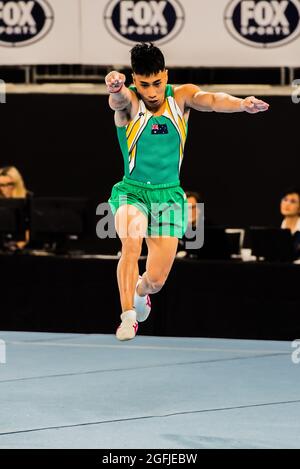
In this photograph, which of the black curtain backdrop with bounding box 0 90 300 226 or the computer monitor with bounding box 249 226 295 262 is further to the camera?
the black curtain backdrop with bounding box 0 90 300 226

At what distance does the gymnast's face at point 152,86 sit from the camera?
22.2ft

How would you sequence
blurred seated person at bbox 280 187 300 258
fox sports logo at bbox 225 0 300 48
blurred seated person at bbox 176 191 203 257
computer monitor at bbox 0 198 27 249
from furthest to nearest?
blurred seated person at bbox 280 187 300 258 < computer monitor at bbox 0 198 27 249 < blurred seated person at bbox 176 191 203 257 < fox sports logo at bbox 225 0 300 48

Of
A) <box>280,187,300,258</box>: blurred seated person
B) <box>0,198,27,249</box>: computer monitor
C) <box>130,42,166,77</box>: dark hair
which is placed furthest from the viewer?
<box>280,187,300,258</box>: blurred seated person

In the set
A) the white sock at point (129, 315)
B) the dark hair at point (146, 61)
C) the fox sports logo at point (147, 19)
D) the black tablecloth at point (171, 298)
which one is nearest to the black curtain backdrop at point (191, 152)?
the black tablecloth at point (171, 298)

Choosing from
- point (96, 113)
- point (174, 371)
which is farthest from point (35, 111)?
point (174, 371)

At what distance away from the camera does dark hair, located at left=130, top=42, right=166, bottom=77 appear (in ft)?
22.0

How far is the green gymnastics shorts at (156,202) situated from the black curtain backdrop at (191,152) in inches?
289

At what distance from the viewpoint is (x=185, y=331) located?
35.2 feet

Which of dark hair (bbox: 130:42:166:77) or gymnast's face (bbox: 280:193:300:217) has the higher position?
dark hair (bbox: 130:42:166:77)

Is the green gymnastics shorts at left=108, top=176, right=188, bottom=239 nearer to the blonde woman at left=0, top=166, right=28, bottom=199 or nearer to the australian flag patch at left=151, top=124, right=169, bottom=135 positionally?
the australian flag patch at left=151, top=124, right=169, bottom=135

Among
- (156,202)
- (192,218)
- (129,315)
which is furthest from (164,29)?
(129,315)

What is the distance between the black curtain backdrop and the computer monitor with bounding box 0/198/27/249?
4561 millimetres

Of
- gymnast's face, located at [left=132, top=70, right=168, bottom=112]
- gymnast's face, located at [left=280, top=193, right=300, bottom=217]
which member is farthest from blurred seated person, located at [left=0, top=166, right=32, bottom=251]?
gymnast's face, located at [left=132, top=70, right=168, bottom=112]

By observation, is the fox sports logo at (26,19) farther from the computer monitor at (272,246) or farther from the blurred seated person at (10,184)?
the computer monitor at (272,246)
